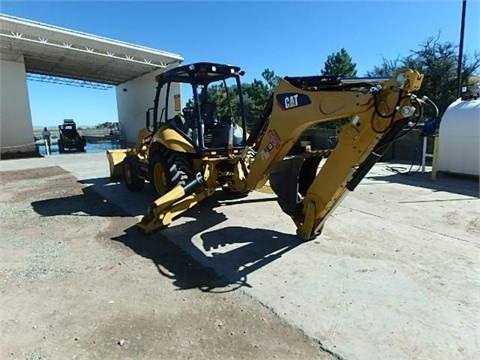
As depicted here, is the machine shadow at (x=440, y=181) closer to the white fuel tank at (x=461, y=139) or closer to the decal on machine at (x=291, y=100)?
the white fuel tank at (x=461, y=139)

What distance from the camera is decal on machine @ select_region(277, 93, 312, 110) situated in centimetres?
393

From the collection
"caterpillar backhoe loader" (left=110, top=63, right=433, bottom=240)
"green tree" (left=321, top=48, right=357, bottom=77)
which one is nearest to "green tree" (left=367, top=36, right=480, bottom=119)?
"green tree" (left=321, top=48, right=357, bottom=77)

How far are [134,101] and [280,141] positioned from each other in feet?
81.7

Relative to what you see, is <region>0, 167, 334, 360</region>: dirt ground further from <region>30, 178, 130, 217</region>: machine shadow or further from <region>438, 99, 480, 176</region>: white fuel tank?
<region>438, 99, 480, 176</region>: white fuel tank

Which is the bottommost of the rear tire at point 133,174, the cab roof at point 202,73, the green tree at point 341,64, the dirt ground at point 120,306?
the dirt ground at point 120,306

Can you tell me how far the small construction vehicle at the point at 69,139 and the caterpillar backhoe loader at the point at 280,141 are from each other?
16897 millimetres

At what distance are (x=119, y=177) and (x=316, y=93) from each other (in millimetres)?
6562

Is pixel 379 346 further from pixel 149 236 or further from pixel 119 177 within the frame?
pixel 119 177

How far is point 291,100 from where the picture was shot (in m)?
4.09


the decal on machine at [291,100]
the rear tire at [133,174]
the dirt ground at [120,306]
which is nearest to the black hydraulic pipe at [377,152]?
the decal on machine at [291,100]

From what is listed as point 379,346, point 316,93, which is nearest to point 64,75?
point 316,93

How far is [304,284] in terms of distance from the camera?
3.44 m

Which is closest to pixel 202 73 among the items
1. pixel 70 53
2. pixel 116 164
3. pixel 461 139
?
pixel 116 164

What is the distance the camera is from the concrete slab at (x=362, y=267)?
265cm
